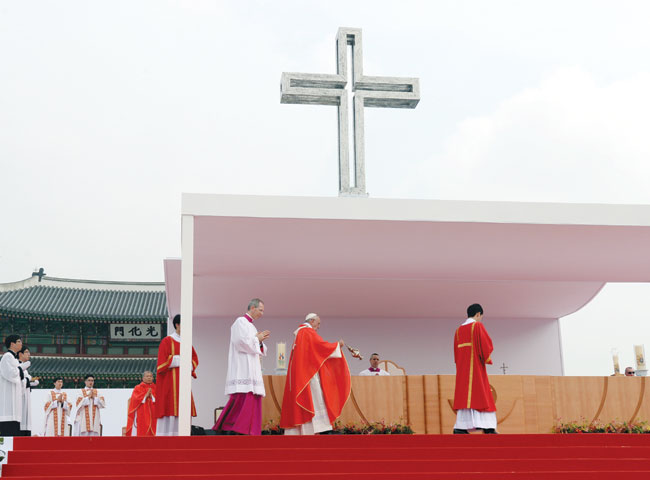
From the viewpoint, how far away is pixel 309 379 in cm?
887

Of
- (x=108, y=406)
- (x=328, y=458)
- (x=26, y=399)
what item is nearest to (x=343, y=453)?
Result: (x=328, y=458)

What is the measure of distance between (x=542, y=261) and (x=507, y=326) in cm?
366

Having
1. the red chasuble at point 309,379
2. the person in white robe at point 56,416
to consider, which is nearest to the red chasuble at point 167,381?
the red chasuble at point 309,379

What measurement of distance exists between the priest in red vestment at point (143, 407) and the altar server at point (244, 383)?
3.63 metres

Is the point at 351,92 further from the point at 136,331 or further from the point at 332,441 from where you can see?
the point at 136,331

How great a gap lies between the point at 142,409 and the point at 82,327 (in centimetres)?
1544

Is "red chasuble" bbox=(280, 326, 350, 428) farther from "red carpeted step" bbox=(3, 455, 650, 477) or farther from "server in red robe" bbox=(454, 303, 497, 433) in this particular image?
"red carpeted step" bbox=(3, 455, 650, 477)

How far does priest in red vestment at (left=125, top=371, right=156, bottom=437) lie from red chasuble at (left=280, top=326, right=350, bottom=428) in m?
3.94

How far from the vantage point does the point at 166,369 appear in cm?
995

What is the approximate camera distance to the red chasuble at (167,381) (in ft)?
32.3

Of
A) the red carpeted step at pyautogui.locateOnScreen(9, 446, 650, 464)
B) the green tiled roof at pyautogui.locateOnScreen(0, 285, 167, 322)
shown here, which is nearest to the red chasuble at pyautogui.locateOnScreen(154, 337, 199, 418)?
the red carpeted step at pyautogui.locateOnScreen(9, 446, 650, 464)

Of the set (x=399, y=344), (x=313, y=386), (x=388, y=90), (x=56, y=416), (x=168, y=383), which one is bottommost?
(x=56, y=416)

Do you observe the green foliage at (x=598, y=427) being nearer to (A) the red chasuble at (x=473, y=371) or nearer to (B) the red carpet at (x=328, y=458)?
(A) the red chasuble at (x=473, y=371)

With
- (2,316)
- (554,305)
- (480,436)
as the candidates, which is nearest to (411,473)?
(480,436)
